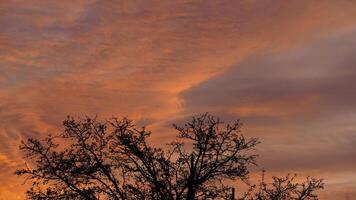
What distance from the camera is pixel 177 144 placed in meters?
31.7

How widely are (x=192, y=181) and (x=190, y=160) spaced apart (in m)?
1.13

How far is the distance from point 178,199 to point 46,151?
22.8 feet

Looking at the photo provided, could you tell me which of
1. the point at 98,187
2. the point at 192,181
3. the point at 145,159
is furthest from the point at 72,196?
the point at 192,181

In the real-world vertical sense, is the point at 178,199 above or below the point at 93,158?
below

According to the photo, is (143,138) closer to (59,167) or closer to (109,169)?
(109,169)

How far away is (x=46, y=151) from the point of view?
3103 centimetres

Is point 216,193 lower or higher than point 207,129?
lower

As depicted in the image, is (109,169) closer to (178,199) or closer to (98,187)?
(98,187)

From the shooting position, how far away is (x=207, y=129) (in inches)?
1248

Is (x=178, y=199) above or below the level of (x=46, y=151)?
below

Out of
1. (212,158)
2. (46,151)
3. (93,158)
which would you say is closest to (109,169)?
(93,158)

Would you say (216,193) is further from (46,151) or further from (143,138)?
(46,151)

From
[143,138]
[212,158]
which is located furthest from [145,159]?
[212,158]

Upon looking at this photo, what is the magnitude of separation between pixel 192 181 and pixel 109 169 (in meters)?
4.16
